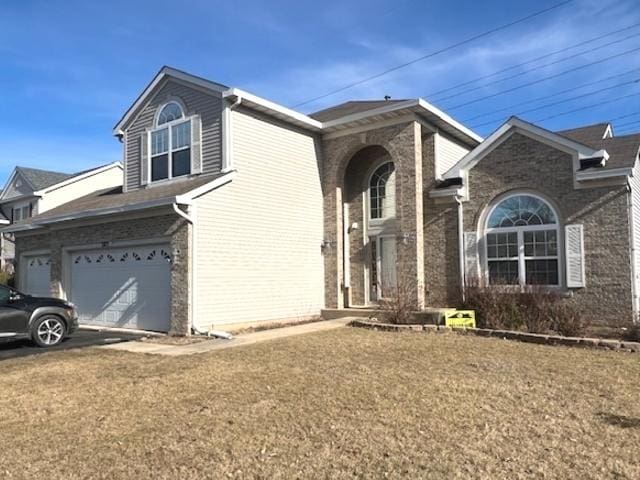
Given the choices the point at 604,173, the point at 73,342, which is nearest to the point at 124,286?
the point at 73,342

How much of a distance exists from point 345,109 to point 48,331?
1185 centimetres

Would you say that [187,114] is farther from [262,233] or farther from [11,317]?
[11,317]

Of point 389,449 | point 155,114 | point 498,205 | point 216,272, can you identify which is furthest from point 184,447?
point 155,114

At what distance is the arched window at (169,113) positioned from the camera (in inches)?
645

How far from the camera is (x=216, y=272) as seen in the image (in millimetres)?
14062

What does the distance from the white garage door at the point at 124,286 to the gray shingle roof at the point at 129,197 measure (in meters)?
1.28

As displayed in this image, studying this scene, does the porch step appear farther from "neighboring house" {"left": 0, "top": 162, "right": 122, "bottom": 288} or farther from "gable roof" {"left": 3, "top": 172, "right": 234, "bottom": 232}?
"neighboring house" {"left": 0, "top": 162, "right": 122, "bottom": 288}

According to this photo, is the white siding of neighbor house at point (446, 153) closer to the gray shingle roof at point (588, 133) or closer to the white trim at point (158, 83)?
the gray shingle roof at point (588, 133)

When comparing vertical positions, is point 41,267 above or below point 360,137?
below

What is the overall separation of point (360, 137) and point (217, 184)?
5.12 m

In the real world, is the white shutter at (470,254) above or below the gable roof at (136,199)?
below

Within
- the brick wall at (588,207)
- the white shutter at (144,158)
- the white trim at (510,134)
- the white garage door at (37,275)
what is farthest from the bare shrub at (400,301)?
the white garage door at (37,275)

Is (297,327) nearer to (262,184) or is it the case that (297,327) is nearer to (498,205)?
(262,184)


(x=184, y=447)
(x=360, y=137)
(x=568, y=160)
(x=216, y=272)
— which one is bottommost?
(x=184, y=447)
